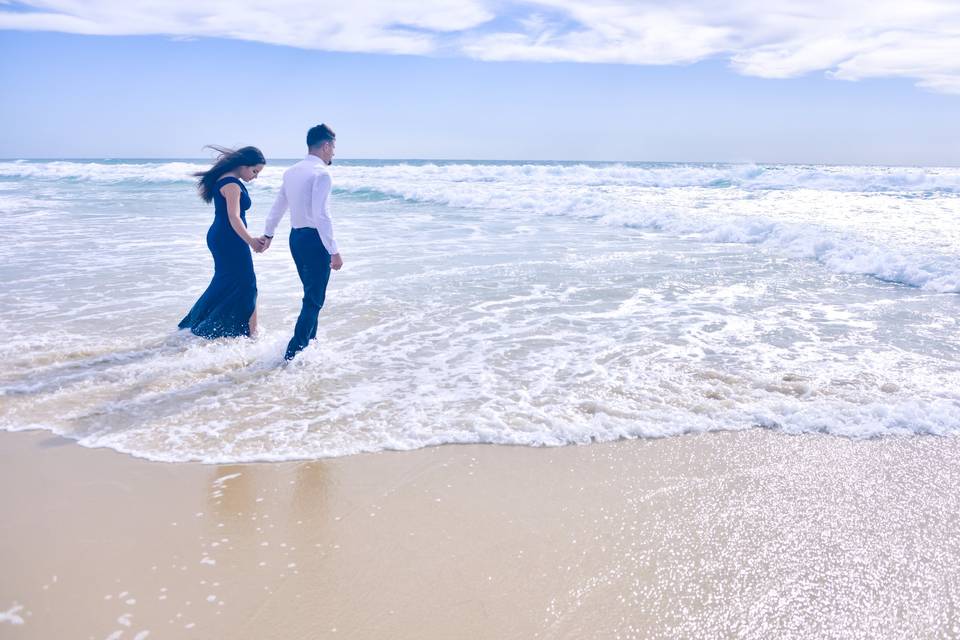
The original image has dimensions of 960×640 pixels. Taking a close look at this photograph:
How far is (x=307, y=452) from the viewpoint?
3984mm

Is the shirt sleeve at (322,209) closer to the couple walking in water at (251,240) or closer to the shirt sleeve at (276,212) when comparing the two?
the couple walking in water at (251,240)

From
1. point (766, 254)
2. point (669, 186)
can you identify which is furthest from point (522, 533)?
point (669, 186)

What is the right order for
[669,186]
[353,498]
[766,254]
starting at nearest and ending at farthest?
[353,498] → [766,254] → [669,186]

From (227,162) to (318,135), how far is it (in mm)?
1153

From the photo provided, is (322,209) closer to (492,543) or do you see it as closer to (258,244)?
(258,244)

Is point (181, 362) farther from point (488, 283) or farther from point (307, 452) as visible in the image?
point (488, 283)

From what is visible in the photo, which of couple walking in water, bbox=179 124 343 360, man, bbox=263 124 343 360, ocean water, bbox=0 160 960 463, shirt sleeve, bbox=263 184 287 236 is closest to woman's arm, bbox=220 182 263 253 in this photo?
couple walking in water, bbox=179 124 343 360

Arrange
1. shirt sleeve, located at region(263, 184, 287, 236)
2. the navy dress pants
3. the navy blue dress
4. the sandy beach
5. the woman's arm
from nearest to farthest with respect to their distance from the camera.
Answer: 1. the sandy beach
2. the navy dress pants
3. shirt sleeve, located at region(263, 184, 287, 236)
4. the woman's arm
5. the navy blue dress

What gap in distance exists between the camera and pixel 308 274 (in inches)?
224

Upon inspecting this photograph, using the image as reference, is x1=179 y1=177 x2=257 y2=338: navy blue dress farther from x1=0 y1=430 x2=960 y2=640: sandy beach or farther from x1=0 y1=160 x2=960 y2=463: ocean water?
x1=0 y1=430 x2=960 y2=640: sandy beach

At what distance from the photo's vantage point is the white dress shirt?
5469mm

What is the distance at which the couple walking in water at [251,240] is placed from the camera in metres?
5.56

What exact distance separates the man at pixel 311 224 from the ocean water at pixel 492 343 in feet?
1.20

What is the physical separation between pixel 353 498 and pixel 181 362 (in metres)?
2.85
